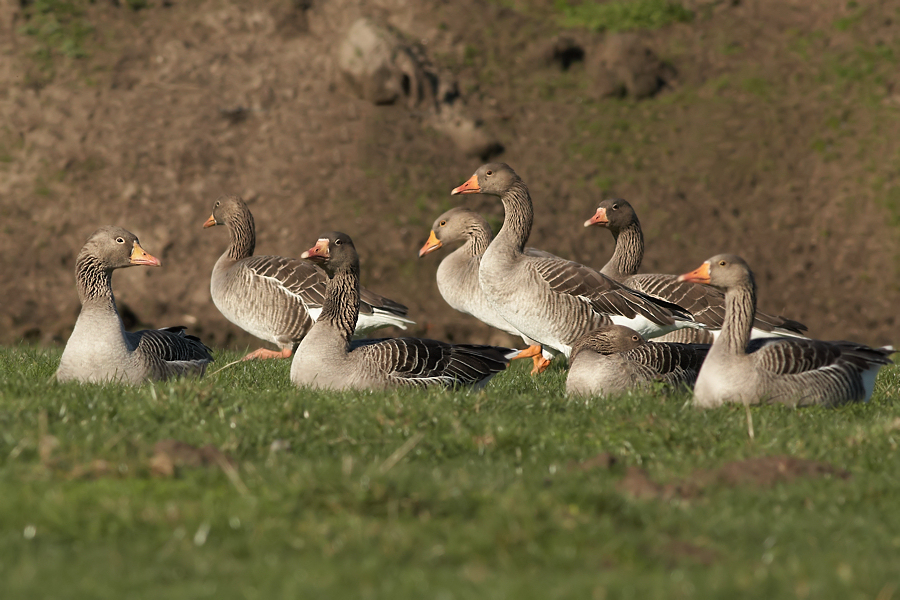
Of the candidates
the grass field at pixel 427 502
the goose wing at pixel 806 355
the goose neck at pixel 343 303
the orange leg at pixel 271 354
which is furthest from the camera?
the orange leg at pixel 271 354

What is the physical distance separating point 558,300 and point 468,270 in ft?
11.1

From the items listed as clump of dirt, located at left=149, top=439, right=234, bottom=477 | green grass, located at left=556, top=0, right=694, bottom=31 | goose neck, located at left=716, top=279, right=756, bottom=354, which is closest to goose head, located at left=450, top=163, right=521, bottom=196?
goose neck, located at left=716, top=279, right=756, bottom=354

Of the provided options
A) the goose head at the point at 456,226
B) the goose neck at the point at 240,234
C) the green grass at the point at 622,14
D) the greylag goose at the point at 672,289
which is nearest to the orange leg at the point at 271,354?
the goose neck at the point at 240,234

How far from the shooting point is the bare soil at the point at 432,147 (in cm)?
2297

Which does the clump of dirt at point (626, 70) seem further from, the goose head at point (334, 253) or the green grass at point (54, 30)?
the goose head at point (334, 253)

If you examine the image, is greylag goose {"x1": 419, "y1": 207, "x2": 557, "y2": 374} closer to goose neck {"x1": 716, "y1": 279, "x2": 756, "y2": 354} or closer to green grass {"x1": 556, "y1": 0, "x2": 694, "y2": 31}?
goose neck {"x1": 716, "y1": 279, "x2": 756, "y2": 354}

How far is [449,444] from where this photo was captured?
7762 millimetres

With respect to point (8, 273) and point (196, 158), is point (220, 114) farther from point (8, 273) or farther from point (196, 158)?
point (8, 273)

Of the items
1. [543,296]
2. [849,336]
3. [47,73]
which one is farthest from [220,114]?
[849,336]

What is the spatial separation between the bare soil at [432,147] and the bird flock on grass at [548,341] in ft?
22.2

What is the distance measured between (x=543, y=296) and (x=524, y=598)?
31.5 ft

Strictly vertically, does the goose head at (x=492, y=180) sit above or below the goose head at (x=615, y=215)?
below

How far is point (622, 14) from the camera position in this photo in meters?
Result: 31.2

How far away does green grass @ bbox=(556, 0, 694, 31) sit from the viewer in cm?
3073
